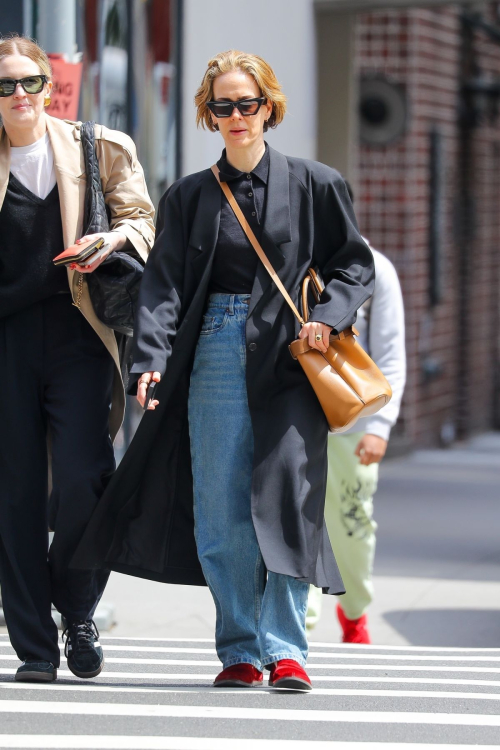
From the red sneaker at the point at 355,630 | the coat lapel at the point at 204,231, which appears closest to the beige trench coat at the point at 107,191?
the coat lapel at the point at 204,231

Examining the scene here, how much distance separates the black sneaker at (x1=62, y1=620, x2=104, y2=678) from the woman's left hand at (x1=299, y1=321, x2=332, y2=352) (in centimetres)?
114

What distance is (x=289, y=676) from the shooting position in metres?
4.18

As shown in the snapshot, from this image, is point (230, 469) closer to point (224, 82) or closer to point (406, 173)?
point (224, 82)

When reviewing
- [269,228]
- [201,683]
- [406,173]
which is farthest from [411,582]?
[406,173]

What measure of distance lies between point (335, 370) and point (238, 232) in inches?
19.7

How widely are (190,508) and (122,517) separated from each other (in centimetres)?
21

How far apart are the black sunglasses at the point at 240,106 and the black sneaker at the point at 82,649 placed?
161 cm

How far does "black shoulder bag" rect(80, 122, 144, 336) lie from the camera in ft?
14.4

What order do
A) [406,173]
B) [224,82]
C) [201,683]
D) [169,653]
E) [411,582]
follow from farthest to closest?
1. [406,173]
2. [411,582]
3. [169,653]
4. [201,683]
5. [224,82]

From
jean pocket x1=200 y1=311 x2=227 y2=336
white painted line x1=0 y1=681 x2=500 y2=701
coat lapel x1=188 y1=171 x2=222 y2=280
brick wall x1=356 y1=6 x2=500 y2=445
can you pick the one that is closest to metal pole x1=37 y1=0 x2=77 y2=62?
coat lapel x1=188 y1=171 x2=222 y2=280

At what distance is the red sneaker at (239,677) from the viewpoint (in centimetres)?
430

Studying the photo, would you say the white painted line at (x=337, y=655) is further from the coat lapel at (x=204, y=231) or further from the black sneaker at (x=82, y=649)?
the coat lapel at (x=204, y=231)

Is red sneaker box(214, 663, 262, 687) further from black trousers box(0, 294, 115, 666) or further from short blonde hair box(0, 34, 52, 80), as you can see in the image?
short blonde hair box(0, 34, 52, 80)

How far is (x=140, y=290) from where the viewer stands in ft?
13.9
